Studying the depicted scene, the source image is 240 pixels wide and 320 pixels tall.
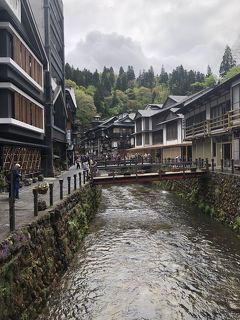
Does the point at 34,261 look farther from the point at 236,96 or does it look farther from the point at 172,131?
the point at 172,131

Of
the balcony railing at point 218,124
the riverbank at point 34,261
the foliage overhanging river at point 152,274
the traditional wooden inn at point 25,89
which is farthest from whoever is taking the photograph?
the balcony railing at point 218,124

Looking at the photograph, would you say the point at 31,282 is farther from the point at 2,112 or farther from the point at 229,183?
the point at 229,183

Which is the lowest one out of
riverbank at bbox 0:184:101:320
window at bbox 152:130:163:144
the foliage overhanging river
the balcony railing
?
the foliage overhanging river

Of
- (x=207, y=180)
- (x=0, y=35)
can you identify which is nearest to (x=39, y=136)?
(x=0, y=35)

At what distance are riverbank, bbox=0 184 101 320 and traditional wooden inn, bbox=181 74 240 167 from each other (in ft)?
50.5

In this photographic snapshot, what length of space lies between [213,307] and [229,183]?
12533mm

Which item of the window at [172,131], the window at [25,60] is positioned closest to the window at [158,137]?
the window at [172,131]

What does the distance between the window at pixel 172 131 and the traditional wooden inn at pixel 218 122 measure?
10.3m

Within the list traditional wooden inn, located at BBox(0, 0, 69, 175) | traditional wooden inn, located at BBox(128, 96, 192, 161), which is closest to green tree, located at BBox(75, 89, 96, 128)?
traditional wooden inn, located at BBox(128, 96, 192, 161)

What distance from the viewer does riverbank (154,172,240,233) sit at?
19.2 metres

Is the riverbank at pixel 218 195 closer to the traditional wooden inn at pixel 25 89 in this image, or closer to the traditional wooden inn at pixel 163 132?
the traditional wooden inn at pixel 25 89

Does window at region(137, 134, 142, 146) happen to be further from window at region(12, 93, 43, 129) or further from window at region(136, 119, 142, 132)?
window at region(12, 93, 43, 129)

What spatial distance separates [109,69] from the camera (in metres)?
177

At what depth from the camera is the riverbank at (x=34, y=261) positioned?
712 centimetres
